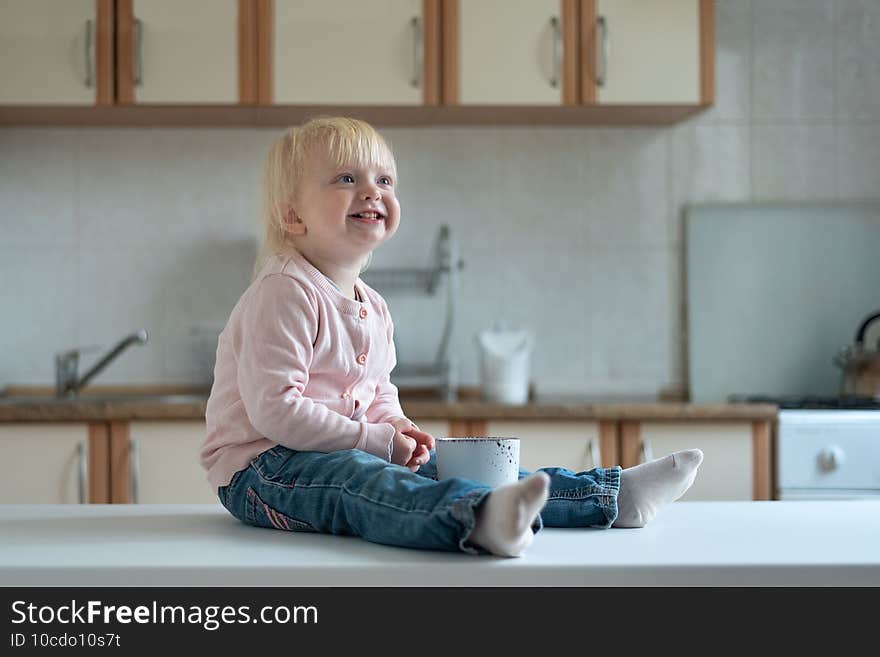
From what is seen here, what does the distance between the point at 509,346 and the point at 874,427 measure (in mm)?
876

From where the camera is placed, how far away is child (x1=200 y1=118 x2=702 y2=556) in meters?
0.92

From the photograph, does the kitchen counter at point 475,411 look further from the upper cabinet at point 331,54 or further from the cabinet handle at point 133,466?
the upper cabinet at point 331,54

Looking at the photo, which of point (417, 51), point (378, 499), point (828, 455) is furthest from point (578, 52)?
point (378, 499)

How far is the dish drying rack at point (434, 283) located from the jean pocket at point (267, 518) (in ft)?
5.77

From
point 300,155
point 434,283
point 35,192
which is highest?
point 35,192

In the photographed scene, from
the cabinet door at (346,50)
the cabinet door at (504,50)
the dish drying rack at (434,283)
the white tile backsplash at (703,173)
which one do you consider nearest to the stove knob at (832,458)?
the white tile backsplash at (703,173)

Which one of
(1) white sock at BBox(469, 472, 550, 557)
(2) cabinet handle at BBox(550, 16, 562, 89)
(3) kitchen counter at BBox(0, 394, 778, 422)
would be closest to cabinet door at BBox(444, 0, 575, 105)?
(2) cabinet handle at BBox(550, 16, 562, 89)

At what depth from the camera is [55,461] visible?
94.3 inches

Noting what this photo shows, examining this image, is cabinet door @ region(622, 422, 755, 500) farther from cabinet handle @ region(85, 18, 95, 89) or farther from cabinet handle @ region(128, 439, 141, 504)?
cabinet handle @ region(85, 18, 95, 89)

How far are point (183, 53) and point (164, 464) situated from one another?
100cm

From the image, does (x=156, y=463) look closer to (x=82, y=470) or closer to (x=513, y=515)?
(x=82, y=470)

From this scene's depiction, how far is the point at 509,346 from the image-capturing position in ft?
9.05
